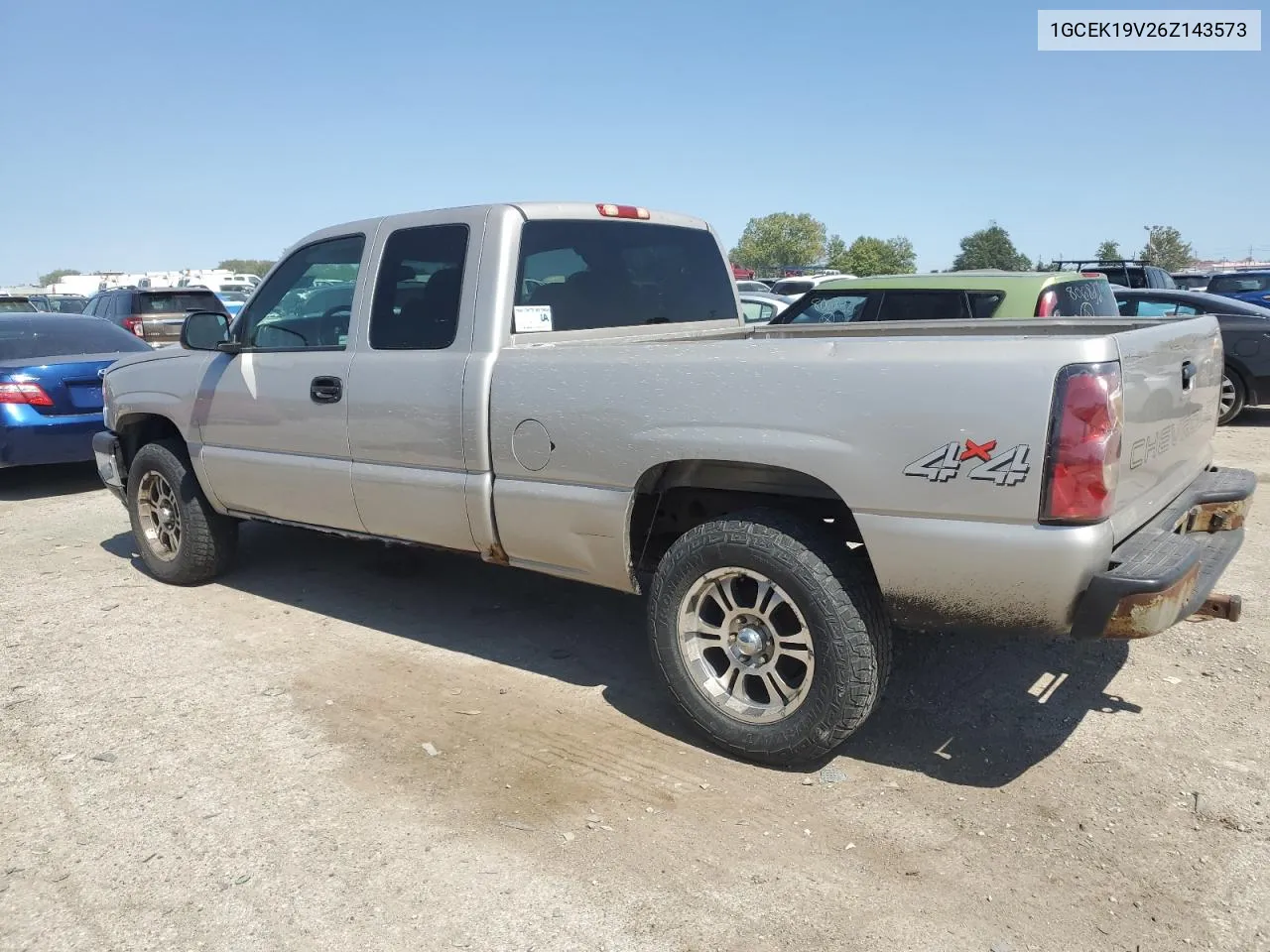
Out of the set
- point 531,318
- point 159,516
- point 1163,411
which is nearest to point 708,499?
point 531,318

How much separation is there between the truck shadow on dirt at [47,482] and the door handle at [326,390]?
5372mm

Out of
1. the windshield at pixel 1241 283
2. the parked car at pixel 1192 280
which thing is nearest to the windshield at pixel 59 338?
the windshield at pixel 1241 283

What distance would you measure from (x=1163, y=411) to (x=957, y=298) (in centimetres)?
447

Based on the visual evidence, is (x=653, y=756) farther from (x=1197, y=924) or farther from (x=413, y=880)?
(x=1197, y=924)

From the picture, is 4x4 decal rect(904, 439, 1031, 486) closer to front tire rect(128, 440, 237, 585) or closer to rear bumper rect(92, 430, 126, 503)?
front tire rect(128, 440, 237, 585)

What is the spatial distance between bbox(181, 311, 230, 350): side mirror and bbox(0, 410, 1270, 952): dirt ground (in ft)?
4.75

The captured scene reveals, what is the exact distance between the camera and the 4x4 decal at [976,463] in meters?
2.80

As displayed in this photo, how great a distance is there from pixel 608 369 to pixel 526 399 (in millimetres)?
397

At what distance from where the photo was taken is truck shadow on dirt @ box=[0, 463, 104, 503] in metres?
8.72

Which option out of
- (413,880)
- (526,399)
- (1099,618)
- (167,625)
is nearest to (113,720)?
(167,625)

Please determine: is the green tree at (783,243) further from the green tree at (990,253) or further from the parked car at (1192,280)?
the parked car at (1192,280)

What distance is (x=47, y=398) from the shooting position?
314 inches

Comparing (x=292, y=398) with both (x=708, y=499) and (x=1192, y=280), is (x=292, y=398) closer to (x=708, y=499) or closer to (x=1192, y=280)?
(x=708, y=499)

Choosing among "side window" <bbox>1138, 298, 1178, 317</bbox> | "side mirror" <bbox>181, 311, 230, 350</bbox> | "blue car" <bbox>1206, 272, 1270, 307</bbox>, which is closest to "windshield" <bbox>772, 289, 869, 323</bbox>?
"side mirror" <bbox>181, 311, 230, 350</bbox>
